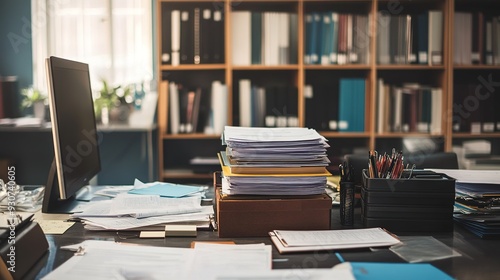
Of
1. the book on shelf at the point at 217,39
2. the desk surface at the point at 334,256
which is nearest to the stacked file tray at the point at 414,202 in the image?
the desk surface at the point at 334,256

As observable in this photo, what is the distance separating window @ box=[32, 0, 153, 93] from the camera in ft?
12.8

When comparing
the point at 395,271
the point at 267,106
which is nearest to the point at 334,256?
the point at 395,271

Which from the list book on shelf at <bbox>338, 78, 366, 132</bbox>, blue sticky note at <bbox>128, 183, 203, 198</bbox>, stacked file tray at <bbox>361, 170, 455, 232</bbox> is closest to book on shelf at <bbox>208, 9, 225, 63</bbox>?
book on shelf at <bbox>338, 78, 366, 132</bbox>

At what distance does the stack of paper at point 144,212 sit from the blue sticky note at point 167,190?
14mm

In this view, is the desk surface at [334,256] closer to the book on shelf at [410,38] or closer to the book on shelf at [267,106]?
the book on shelf at [267,106]

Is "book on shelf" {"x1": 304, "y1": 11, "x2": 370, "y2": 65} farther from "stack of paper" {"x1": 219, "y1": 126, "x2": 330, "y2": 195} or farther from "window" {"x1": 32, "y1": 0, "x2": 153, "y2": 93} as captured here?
"stack of paper" {"x1": 219, "y1": 126, "x2": 330, "y2": 195}

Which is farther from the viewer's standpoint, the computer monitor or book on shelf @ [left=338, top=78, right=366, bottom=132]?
book on shelf @ [left=338, top=78, right=366, bottom=132]

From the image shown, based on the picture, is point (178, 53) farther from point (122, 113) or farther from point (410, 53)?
point (410, 53)

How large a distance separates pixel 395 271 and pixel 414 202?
0.39 m

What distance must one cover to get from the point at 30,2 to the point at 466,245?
3.54 metres

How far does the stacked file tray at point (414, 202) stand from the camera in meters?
1.42

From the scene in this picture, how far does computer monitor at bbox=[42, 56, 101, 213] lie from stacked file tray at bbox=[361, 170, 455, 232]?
0.85 m

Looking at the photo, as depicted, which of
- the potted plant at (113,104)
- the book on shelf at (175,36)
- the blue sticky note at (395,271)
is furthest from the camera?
the potted plant at (113,104)

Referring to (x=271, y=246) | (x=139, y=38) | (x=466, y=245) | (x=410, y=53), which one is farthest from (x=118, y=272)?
(x=139, y=38)
